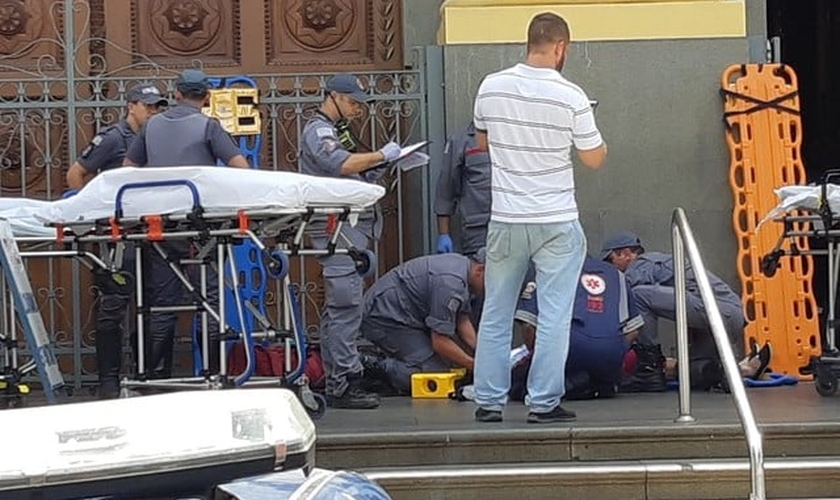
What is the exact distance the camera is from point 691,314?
8688 millimetres

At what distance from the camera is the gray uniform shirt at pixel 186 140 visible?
25.8 ft

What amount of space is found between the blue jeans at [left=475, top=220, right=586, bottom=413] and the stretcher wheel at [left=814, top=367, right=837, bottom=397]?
1900mm

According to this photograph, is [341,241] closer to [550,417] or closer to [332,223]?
[332,223]

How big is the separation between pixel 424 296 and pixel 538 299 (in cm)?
170

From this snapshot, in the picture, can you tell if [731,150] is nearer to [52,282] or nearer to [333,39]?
[333,39]

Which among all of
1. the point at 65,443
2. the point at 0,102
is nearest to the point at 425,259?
the point at 0,102

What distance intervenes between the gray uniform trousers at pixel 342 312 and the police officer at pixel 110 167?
117cm

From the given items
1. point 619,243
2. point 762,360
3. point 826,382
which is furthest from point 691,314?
point 826,382

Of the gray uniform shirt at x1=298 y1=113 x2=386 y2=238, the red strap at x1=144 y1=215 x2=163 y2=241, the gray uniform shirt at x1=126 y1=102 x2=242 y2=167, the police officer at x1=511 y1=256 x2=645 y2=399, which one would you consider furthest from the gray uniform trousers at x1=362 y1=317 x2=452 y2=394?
the red strap at x1=144 y1=215 x2=163 y2=241

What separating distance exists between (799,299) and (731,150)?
1081 millimetres

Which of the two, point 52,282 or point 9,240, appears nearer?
point 9,240

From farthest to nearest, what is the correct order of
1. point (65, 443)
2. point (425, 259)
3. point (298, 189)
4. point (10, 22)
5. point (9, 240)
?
point (10, 22) < point (425, 259) < point (9, 240) < point (298, 189) < point (65, 443)

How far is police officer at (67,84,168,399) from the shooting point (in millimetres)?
8609

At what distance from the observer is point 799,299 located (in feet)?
31.1
